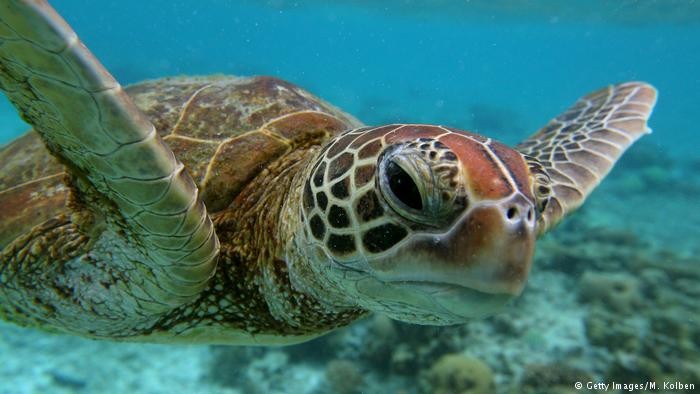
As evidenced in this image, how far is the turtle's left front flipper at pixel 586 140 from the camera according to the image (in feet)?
8.20

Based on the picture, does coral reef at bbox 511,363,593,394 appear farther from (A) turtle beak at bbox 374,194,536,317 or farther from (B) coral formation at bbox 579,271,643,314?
(A) turtle beak at bbox 374,194,536,317

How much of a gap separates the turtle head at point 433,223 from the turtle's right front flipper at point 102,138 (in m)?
0.47

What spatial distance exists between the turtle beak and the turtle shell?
1.16m

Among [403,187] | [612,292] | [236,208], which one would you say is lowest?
[612,292]

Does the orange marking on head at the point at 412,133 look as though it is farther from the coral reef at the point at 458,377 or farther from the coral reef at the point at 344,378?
the coral reef at the point at 344,378

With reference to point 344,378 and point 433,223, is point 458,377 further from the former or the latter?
point 433,223

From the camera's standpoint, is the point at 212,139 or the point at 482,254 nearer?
the point at 482,254

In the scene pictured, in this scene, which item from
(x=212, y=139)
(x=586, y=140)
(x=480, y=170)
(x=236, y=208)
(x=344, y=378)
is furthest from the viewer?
(x=344, y=378)

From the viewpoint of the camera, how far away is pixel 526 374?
4.33 m

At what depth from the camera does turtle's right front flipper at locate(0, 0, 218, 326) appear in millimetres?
886

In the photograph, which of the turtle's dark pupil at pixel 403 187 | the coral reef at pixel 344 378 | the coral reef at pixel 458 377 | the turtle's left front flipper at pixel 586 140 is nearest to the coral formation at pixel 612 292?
the coral reef at pixel 458 377

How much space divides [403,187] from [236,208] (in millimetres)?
1087

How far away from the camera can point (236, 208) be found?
203 centimetres

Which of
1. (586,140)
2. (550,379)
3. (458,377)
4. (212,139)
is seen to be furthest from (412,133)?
(550,379)
